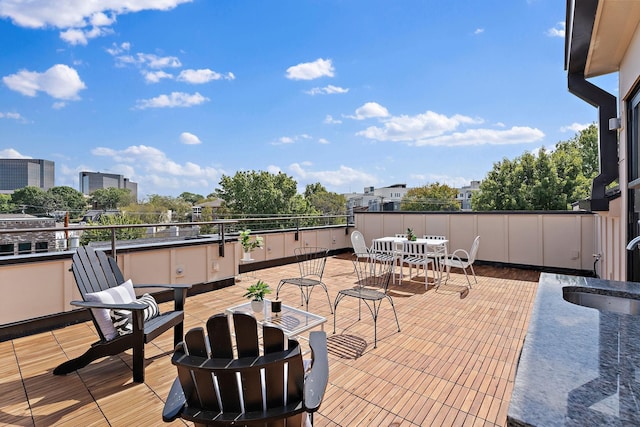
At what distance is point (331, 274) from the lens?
6391 millimetres

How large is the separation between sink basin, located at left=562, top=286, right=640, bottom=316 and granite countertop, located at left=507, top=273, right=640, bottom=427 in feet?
1.60

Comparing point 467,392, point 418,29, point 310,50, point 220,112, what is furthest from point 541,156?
point 220,112

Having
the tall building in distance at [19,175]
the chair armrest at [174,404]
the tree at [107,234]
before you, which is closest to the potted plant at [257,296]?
the chair armrest at [174,404]

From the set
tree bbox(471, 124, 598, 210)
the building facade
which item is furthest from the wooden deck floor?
tree bbox(471, 124, 598, 210)

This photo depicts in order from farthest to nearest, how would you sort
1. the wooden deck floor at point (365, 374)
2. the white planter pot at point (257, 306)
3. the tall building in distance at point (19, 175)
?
the tall building in distance at point (19, 175), the white planter pot at point (257, 306), the wooden deck floor at point (365, 374)

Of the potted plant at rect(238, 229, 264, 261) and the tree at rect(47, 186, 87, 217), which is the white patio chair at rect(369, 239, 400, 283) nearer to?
the potted plant at rect(238, 229, 264, 261)

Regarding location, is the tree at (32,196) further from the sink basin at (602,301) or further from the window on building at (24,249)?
the sink basin at (602,301)

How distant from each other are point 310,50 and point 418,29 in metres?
7.09

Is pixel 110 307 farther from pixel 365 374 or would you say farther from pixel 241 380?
pixel 365 374

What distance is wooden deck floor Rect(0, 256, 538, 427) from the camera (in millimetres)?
2068

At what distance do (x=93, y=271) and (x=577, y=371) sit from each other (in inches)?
136

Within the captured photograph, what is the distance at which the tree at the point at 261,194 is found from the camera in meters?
30.9

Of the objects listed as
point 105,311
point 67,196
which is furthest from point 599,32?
point 67,196

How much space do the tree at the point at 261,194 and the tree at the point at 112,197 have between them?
62.9ft
